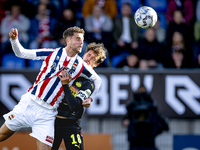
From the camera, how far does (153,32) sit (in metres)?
9.79

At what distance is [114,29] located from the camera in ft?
33.1

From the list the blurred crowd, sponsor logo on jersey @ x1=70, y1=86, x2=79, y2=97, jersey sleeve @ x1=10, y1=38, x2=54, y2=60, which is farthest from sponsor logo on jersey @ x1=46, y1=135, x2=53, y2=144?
the blurred crowd

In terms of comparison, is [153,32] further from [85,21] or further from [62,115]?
[62,115]

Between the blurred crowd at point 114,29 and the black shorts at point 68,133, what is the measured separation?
3.85 metres

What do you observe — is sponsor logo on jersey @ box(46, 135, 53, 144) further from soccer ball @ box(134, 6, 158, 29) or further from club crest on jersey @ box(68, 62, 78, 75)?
soccer ball @ box(134, 6, 158, 29)

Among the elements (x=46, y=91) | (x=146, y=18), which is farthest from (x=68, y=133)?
(x=146, y=18)

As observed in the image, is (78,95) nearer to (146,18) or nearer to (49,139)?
(49,139)

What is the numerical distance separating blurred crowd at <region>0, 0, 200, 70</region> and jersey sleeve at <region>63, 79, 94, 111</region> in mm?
3817

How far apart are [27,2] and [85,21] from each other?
179cm

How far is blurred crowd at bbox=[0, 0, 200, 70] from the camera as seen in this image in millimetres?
9445

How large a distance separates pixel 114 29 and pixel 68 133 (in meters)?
5.10

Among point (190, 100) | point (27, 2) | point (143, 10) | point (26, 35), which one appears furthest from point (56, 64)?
point (27, 2)

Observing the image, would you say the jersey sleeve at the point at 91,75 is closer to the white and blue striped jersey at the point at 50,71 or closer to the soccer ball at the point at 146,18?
the white and blue striped jersey at the point at 50,71

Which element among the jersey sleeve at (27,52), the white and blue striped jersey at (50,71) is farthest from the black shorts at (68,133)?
the jersey sleeve at (27,52)
